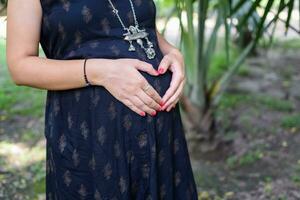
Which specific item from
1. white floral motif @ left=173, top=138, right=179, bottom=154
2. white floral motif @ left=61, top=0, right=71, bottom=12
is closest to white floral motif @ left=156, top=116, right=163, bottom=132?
white floral motif @ left=173, top=138, right=179, bottom=154

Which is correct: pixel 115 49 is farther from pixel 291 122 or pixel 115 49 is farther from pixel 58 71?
pixel 291 122

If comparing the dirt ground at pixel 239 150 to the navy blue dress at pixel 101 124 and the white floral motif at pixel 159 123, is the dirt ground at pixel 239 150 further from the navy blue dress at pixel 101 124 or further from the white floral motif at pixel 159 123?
the white floral motif at pixel 159 123

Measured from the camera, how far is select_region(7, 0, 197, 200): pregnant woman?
3.81ft

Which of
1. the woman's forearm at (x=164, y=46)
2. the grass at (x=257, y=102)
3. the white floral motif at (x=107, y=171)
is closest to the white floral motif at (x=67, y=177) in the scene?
the white floral motif at (x=107, y=171)

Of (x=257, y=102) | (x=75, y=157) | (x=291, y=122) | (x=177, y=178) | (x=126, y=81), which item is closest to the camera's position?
(x=126, y=81)

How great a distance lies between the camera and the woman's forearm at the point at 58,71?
116cm

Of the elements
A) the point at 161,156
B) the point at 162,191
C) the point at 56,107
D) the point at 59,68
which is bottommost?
the point at 162,191

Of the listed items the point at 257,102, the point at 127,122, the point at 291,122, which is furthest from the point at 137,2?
the point at 257,102

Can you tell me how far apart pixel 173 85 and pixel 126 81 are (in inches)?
5.9

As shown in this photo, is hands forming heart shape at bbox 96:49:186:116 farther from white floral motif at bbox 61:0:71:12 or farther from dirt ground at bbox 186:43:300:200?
dirt ground at bbox 186:43:300:200

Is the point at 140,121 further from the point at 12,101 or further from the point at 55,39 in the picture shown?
the point at 12,101

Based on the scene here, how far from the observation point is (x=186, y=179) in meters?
1.41

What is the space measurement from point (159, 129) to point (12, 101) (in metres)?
2.76

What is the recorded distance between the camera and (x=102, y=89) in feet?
3.92
